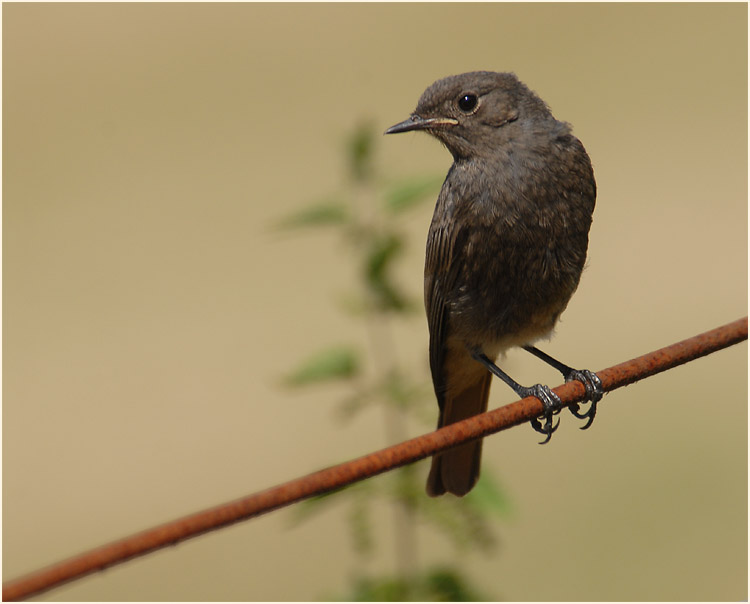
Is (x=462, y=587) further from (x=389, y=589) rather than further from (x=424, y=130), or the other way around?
(x=424, y=130)

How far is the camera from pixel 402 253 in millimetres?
3691

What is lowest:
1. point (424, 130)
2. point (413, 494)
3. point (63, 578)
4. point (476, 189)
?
point (63, 578)

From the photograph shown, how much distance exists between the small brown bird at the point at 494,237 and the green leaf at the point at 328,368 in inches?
18.8

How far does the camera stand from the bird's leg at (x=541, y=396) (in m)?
3.38

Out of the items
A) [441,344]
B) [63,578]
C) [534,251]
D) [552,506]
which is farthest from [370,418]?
[63,578]

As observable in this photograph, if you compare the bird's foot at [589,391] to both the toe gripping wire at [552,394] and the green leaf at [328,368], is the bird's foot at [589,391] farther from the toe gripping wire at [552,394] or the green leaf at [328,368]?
the green leaf at [328,368]

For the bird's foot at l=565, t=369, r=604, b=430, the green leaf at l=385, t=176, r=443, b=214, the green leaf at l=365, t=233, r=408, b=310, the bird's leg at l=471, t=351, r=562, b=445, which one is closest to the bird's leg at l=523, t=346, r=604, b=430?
the bird's foot at l=565, t=369, r=604, b=430

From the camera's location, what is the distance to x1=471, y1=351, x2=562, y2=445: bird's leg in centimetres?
338

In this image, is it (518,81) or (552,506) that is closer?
(518,81)

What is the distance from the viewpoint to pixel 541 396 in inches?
141

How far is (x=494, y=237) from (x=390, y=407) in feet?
2.48

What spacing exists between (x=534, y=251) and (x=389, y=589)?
4.43 feet

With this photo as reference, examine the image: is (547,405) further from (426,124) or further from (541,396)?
(426,124)

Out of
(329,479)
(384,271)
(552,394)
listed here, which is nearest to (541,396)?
(552,394)
